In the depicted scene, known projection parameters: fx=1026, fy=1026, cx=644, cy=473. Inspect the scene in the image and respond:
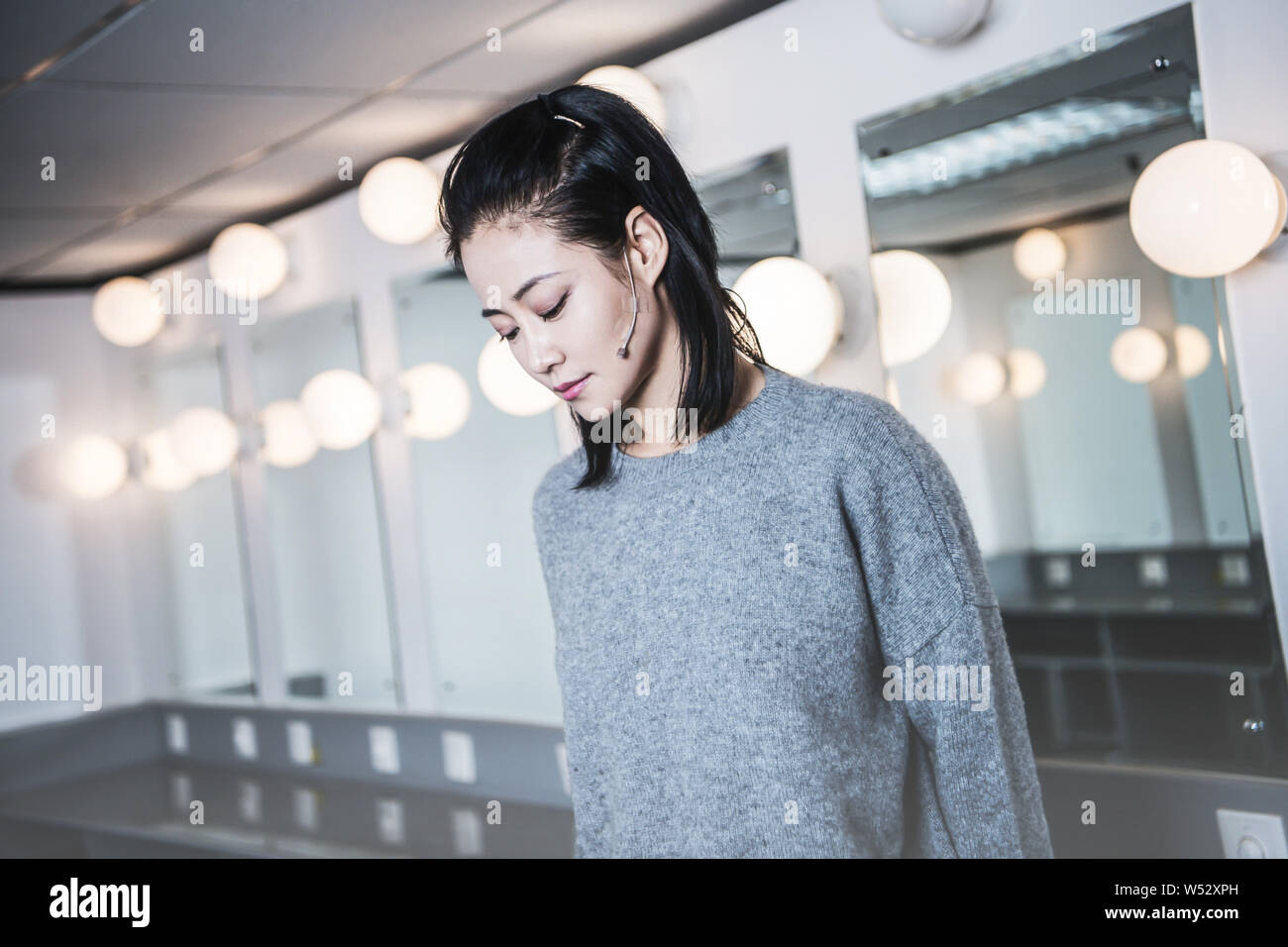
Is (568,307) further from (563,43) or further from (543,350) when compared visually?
(563,43)

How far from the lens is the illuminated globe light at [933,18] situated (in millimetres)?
1049

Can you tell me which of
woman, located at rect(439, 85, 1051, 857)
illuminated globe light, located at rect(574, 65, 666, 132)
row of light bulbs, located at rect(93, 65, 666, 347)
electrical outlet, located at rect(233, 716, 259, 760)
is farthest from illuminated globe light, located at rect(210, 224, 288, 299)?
woman, located at rect(439, 85, 1051, 857)

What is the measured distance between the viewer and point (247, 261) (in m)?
1.89

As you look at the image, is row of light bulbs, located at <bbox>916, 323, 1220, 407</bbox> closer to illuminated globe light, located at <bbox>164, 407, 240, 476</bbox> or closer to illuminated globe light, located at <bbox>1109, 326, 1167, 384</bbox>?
illuminated globe light, located at <bbox>1109, 326, 1167, 384</bbox>

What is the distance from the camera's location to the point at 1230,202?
0.86 metres

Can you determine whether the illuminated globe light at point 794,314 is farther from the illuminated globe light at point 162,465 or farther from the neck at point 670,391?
the illuminated globe light at point 162,465

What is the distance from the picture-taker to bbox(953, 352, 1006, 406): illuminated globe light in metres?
1.54

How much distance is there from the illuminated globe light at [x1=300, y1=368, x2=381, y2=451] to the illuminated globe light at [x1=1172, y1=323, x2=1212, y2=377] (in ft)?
4.26

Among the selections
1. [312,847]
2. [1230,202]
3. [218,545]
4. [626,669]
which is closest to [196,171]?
[218,545]

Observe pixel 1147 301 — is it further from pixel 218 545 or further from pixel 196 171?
pixel 218 545

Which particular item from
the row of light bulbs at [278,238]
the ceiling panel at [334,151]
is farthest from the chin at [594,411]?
the ceiling panel at [334,151]

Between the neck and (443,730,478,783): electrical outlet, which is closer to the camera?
the neck

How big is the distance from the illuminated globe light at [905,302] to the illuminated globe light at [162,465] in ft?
5.01

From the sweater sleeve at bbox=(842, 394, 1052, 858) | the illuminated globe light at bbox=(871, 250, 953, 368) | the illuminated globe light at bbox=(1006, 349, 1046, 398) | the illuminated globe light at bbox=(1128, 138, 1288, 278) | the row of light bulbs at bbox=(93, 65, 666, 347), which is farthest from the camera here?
the illuminated globe light at bbox=(1006, 349, 1046, 398)
